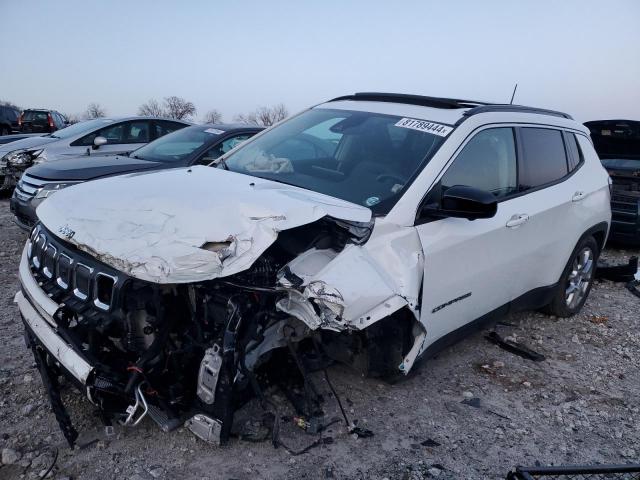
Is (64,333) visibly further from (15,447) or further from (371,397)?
(371,397)

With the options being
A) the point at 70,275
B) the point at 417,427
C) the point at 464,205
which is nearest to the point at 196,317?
the point at 70,275

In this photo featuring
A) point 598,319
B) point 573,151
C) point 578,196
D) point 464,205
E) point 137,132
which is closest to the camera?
point 464,205

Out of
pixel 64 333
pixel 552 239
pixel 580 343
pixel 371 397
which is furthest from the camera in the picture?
pixel 580 343

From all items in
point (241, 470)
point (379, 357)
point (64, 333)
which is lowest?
point (241, 470)

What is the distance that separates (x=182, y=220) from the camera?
2.41 metres

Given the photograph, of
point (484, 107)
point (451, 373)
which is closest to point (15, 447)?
point (451, 373)

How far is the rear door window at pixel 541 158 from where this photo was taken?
12.2ft

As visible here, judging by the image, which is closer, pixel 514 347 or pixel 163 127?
pixel 514 347

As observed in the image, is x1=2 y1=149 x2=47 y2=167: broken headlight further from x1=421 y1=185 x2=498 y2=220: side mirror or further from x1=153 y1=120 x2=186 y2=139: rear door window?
x1=421 y1=185 x2=498 y2=220: side mirror

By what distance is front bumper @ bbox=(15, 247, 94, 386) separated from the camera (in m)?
2.28

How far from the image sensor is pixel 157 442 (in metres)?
2.63

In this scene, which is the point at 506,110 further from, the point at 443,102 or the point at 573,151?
the point at 573,151

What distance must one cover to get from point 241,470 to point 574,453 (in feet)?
5.93

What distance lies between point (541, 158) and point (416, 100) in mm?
1064
